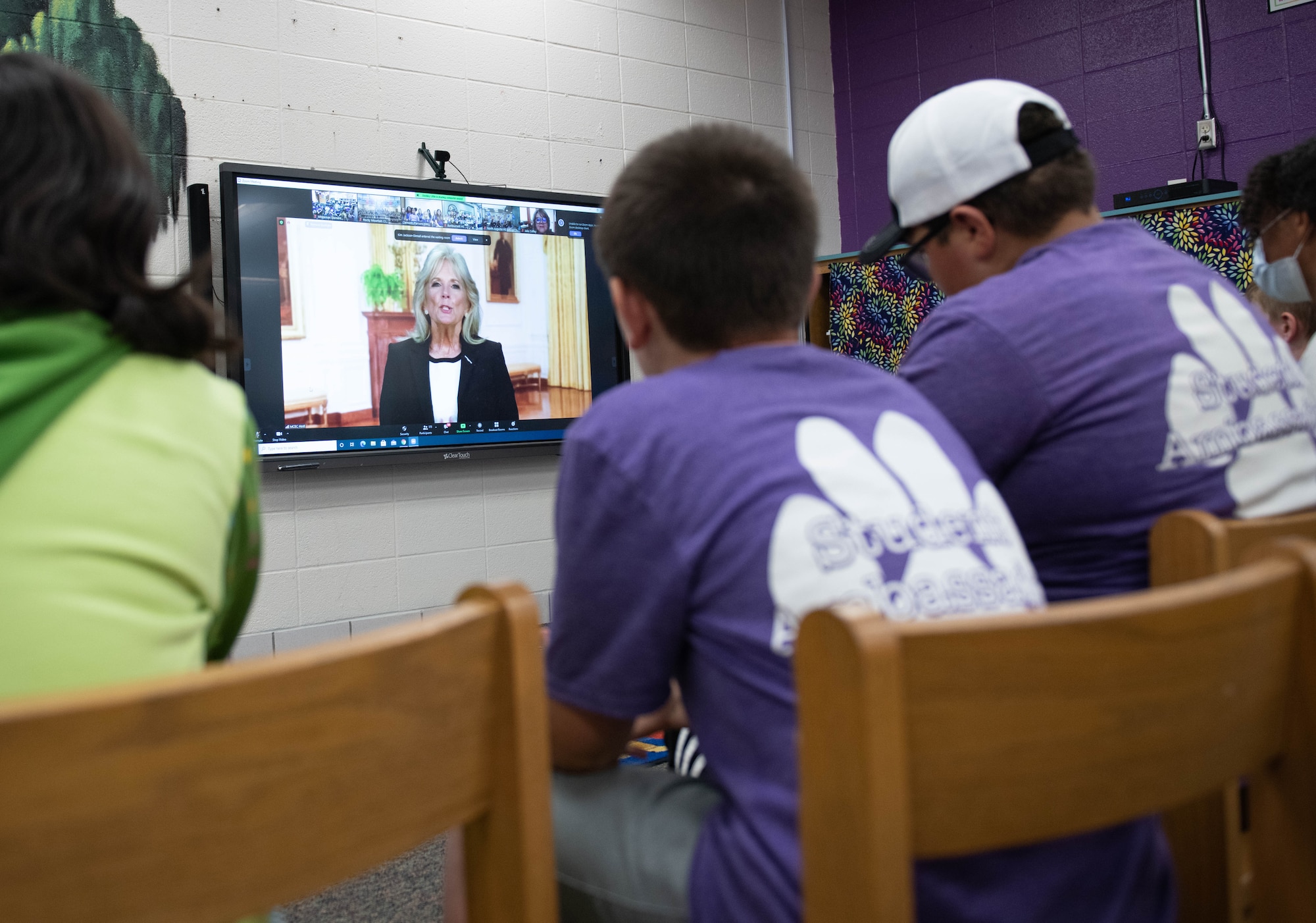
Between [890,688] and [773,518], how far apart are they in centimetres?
25

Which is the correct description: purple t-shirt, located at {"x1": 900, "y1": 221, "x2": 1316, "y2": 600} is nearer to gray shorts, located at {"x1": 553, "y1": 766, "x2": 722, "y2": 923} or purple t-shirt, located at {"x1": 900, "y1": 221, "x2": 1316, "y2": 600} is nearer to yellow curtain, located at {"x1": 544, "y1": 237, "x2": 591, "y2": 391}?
gray shorts, located at {"x1": 553, "y1": 766, "x2": 722, "y2": 923}

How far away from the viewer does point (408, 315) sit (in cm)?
379

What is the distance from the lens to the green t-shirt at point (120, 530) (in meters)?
0.70

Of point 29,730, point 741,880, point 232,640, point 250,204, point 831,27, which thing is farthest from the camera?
point 831,27

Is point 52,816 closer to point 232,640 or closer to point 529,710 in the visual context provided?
point 529,710

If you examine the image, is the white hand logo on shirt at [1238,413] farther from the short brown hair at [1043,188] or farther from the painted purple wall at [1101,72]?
the painted purple wall at [1101,72]

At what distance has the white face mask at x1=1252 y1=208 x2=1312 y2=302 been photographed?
83.9 inches

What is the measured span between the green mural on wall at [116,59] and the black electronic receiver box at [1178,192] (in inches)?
126

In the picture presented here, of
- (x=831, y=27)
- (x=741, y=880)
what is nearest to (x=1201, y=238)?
(x=831, y=27)

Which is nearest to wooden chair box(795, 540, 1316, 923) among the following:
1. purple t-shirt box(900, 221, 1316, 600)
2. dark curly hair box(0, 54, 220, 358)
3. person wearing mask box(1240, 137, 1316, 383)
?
purple t-shirt box(900, 221, 1316, 600)

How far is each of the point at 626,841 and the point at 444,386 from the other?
3.09 m

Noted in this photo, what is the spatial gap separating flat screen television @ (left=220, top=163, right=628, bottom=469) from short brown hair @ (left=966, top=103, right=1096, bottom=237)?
2.62 m

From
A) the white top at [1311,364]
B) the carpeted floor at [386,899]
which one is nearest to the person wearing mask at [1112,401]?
the white top at [1311,364]

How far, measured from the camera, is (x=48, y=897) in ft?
1.63
